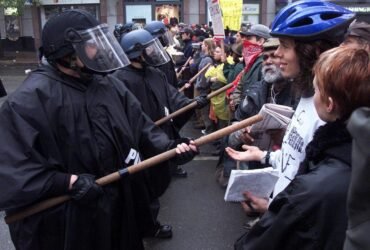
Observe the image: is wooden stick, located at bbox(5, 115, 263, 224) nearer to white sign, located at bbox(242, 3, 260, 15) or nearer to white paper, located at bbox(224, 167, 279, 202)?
white paper, located at bbox(224, 167, 279, 202)

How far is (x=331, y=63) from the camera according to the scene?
58.2 inches

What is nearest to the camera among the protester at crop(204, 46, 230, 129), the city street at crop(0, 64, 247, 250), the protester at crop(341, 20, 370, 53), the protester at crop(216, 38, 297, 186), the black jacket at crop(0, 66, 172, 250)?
the black jacket at crop(0, 66, 172, 250)

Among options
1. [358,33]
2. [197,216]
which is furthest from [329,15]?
[197,216]

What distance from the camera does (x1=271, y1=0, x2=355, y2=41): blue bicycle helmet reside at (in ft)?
6.95

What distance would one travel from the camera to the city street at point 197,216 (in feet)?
14.0

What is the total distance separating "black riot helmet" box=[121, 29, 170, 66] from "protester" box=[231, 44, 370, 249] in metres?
3.05

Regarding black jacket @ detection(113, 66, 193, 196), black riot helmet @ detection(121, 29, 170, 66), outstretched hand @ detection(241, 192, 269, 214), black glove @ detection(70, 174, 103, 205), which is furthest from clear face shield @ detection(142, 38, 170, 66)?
outstretched hand @ detection(241, 192, 269, 214)

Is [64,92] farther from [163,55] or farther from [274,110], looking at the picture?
[163,55]

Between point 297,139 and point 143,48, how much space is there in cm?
267

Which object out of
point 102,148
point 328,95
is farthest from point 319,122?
point 102,148

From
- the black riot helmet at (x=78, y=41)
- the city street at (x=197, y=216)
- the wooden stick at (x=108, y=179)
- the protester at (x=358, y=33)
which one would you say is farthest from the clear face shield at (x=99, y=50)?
the city street at (x=197, y=216)

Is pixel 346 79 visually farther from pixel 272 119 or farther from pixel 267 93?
pixel 267 93

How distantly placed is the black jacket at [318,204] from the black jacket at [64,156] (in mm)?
1298

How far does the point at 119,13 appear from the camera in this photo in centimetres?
2180
